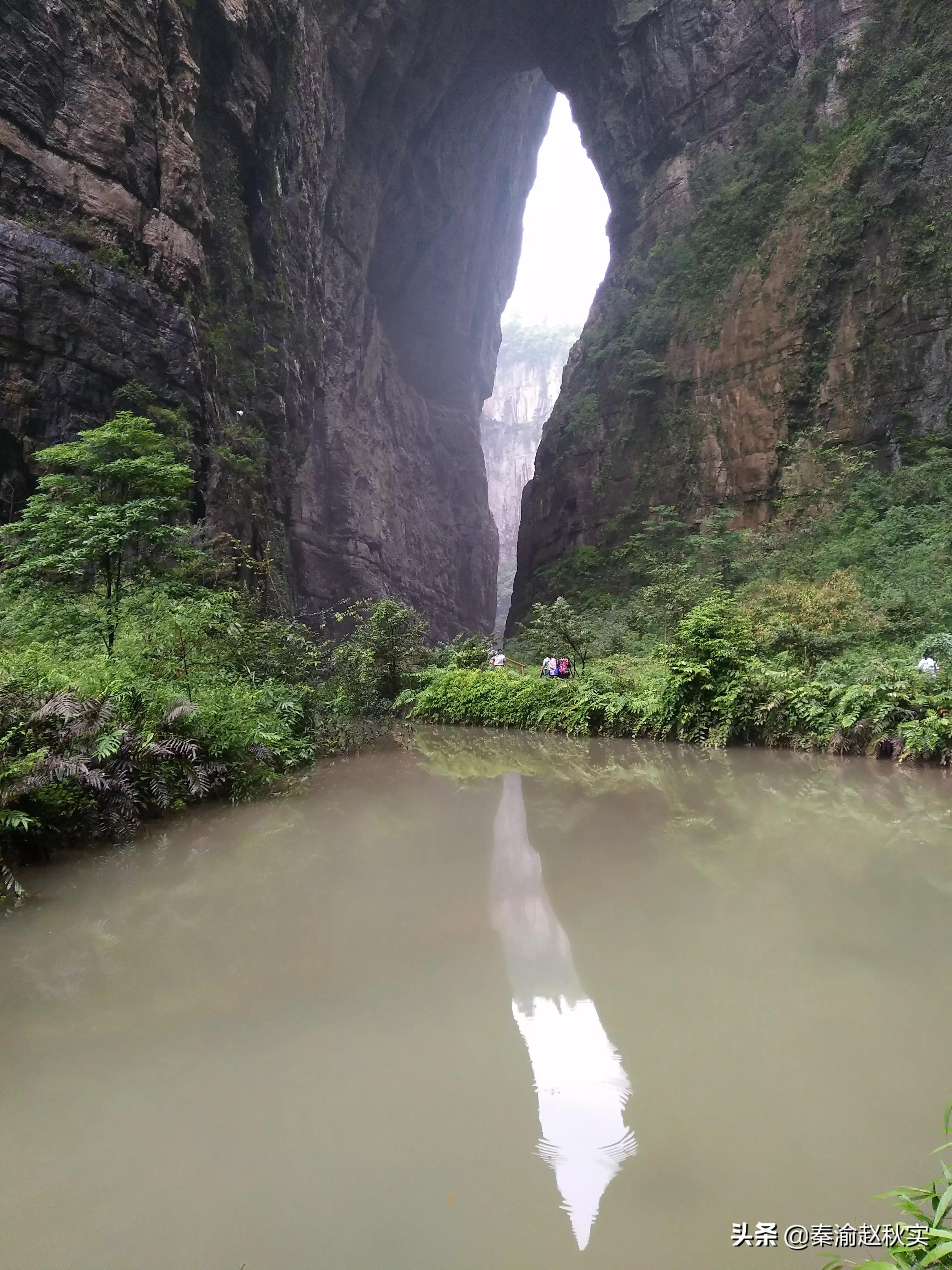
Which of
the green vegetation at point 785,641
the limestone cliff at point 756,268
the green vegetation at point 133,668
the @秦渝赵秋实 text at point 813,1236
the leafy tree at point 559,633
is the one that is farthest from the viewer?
the limestone cliff at point 756,268

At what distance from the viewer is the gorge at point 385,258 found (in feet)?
41.4

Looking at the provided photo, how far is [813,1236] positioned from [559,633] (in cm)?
1213

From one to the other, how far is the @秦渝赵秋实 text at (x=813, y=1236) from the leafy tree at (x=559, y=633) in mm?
11232

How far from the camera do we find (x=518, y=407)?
88.9 meters

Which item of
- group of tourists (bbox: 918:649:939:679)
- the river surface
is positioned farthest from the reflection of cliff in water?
group of tourists (bbox: 918:649:939:679)

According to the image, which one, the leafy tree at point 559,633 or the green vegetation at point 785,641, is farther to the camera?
the leafy tree at point 559,633

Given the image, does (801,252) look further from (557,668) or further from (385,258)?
(385,258)

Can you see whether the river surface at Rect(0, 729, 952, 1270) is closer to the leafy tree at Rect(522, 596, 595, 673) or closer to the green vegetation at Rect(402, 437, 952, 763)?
the green vegetation at Rect(402, 437, 952, 763)

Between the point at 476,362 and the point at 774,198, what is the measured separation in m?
26.9

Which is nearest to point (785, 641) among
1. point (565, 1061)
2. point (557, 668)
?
point (557, 668)

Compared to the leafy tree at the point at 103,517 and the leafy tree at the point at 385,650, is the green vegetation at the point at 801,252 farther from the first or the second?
the leafy tree at the point at 103,517

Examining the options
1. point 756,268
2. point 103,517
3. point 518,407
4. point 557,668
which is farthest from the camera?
point 518,407

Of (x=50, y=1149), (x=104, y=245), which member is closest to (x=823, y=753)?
(x=50, y=1149)

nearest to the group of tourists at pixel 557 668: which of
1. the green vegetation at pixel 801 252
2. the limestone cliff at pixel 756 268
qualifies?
the limestone cliff at pixel 756 268
